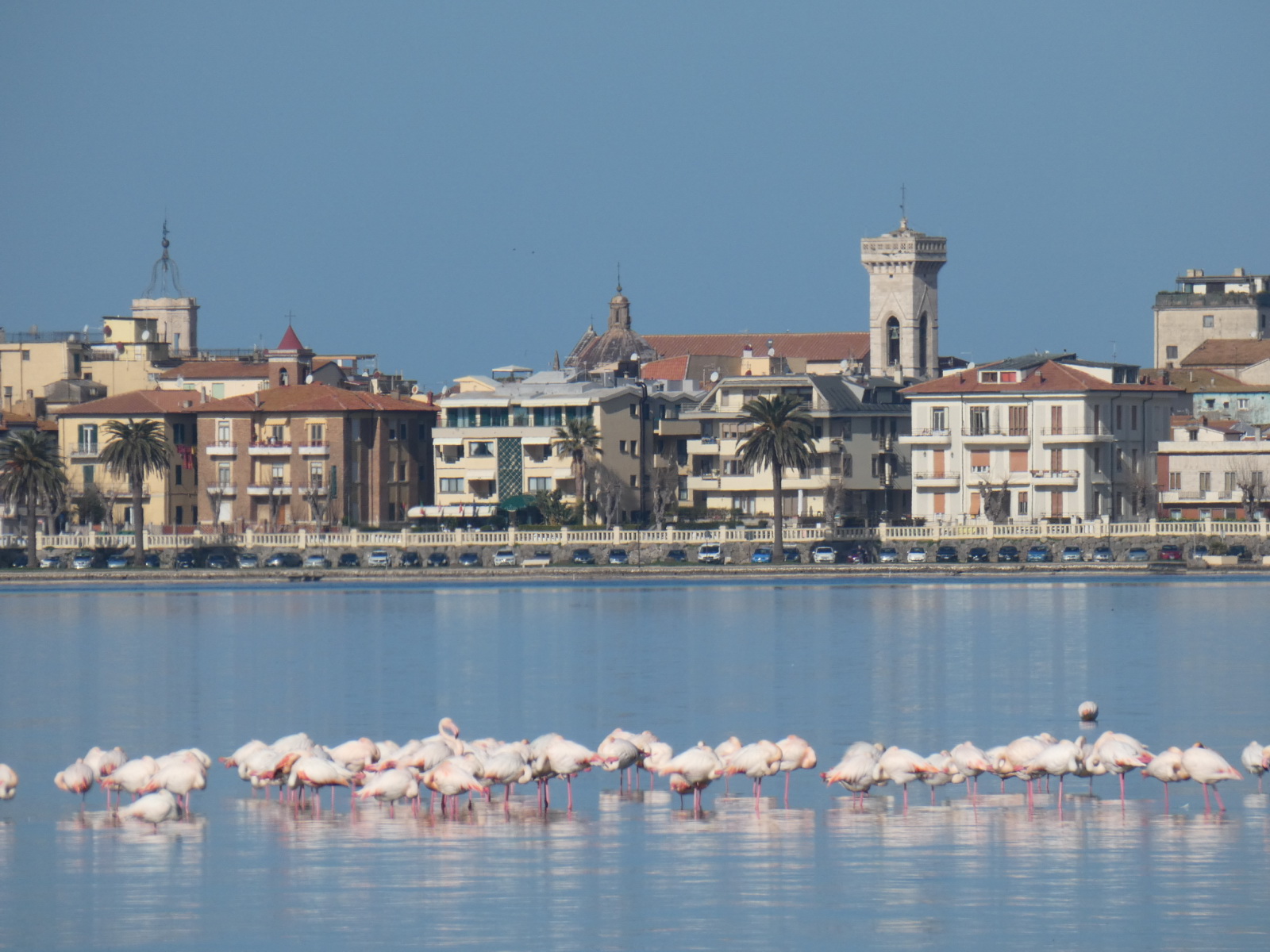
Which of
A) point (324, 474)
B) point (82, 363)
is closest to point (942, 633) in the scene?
point (324, 474)

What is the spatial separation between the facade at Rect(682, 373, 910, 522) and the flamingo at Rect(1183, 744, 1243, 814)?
83056 millimetres

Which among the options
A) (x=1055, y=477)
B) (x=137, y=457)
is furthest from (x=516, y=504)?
(x=1055, y=477)

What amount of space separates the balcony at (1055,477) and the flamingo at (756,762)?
3033 inches

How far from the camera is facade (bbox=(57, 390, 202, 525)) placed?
11800 centimetres

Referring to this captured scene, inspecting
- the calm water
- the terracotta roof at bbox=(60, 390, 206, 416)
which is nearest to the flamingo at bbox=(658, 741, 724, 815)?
the calm water

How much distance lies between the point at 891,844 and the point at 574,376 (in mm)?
104549

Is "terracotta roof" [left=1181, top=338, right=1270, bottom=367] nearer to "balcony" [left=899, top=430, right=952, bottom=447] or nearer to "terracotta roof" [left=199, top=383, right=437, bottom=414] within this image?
"balcony" [left=899, top=430, right=952, bottom=447]

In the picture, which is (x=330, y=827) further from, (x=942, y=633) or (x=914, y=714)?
(x=942, y=633)

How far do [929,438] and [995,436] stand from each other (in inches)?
123

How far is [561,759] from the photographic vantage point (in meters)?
29.3

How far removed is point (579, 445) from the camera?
378 feet

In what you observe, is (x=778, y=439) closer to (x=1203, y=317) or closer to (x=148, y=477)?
(x=148, y=477)

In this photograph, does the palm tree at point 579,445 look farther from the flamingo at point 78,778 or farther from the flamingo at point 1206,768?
the flamingo at point 1206,768

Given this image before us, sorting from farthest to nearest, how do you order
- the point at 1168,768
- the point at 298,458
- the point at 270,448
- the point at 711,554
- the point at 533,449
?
the point at 533,449 < the point at 270,448 < the point at 298,458 < the point at 711,554 < the point at 1168,768
